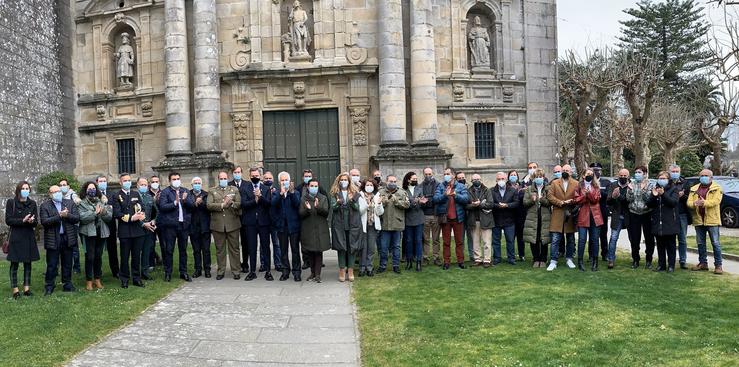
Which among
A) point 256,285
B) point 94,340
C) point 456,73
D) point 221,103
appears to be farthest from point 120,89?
point 94,340

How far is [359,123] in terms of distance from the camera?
18703 millimetres

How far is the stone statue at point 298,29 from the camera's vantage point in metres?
18.6

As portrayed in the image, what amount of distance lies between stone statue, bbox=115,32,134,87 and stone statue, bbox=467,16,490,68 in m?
11.1

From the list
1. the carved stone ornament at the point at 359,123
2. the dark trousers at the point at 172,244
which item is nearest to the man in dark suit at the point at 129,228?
the dark trousers at the point at 172,244

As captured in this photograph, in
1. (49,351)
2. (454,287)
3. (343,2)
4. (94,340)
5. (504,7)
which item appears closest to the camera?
(49,351)

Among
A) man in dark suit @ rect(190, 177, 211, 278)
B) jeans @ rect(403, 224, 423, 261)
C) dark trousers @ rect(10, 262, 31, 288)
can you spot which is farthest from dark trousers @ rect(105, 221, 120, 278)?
jeans @ rect(403, 224, 423, 261)

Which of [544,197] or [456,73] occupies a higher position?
[456,73]

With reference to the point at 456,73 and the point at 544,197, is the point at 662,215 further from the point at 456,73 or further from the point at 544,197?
the point at 456,73

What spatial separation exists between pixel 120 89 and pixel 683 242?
17231 mm

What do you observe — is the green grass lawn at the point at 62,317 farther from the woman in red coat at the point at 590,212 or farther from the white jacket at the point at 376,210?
the woman in red coat at the point at 590,212

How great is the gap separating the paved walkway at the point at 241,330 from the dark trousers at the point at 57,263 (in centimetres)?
186

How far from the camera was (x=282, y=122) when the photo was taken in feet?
62.9

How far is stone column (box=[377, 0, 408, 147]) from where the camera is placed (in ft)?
58.7

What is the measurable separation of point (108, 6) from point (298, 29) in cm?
695
